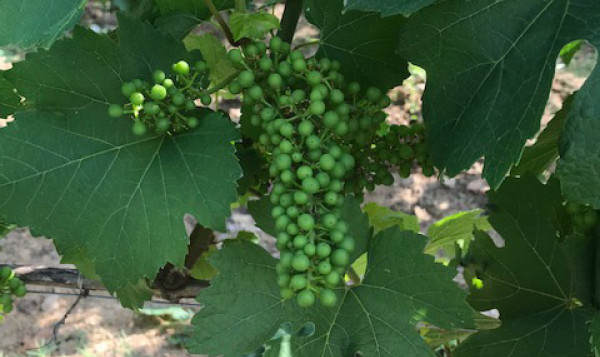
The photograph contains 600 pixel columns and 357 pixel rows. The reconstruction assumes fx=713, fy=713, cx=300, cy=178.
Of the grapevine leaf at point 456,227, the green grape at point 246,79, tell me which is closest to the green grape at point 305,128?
the green grape at point 246,79

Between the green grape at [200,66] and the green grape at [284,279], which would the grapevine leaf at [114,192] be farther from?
the green grape at [284,279]

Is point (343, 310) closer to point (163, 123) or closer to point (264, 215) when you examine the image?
point (264, 215)

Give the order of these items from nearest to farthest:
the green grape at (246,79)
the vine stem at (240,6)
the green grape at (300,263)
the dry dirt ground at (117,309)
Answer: the green grape at (300,263) → the green grape at (246,79) → the vine stem at (240,6) → the dry dirt ground at (117,309)

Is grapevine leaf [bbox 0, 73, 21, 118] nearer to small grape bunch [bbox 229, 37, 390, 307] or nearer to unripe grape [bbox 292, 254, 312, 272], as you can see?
small grape bunch [bbox 229, 37, 390, 307]

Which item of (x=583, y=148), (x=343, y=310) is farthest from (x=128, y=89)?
(x=583, y=148)

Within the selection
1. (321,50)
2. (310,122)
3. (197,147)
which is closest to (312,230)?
(310,122)

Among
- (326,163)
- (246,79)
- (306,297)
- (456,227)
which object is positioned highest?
(246,79)
